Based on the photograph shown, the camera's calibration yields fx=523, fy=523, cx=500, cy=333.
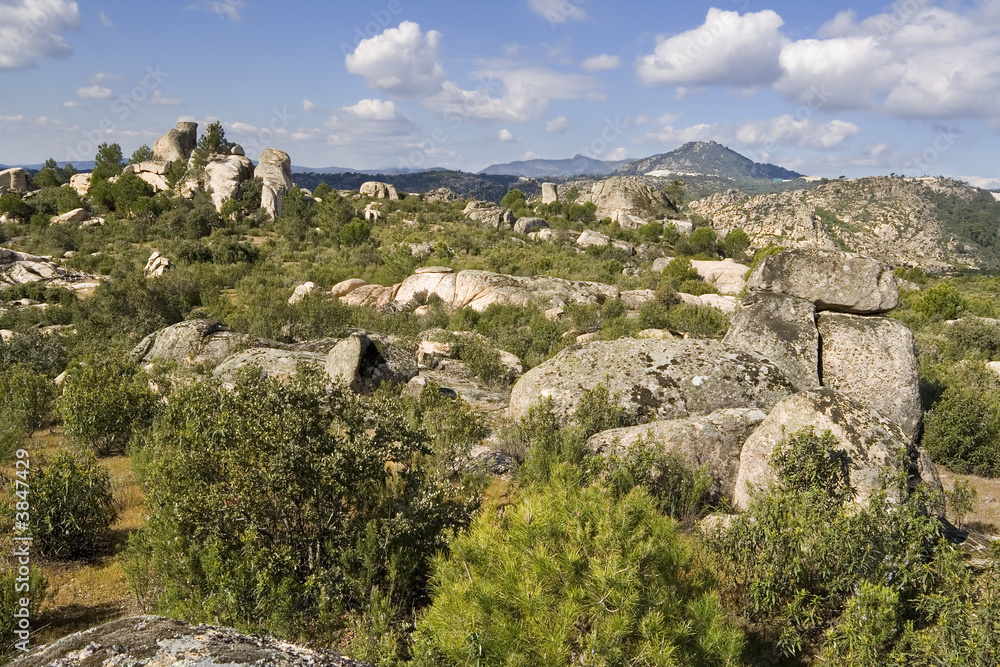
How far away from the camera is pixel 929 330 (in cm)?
2042

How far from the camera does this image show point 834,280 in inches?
472

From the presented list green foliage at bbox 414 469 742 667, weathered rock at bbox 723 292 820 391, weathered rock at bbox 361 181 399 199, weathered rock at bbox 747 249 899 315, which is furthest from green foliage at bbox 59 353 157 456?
weathered rock at bbox 361 181 399 199

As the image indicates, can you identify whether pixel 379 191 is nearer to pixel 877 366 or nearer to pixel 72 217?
pixel 72 217

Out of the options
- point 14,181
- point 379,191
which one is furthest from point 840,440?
point 14,181

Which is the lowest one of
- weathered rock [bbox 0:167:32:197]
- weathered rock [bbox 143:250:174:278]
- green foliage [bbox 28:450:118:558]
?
green foliage [bbox 28:450:118:558]

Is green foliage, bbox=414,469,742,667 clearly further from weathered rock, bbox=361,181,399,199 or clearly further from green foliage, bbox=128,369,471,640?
weathered rock, bbox=361,181,399,199

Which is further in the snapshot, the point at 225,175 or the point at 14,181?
the point at 225,175

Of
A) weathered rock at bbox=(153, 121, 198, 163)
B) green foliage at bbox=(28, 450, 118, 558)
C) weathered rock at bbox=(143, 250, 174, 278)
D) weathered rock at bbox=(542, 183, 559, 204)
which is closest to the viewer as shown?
green foliage at bbox=(28, 450, 118, 558)

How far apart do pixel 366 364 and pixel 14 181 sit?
192 feet

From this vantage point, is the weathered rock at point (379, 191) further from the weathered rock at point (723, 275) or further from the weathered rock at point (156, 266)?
the weathered rock at point (723, 275)

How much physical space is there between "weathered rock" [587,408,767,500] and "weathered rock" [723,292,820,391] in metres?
3.00

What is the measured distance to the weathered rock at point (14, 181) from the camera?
48.5 m

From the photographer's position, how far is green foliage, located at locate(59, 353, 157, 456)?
9.21m

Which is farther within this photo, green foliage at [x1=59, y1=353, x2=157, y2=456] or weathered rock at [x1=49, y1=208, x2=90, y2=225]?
weathered rock at [x1=49, y1=208, x2=90, y2=225]
